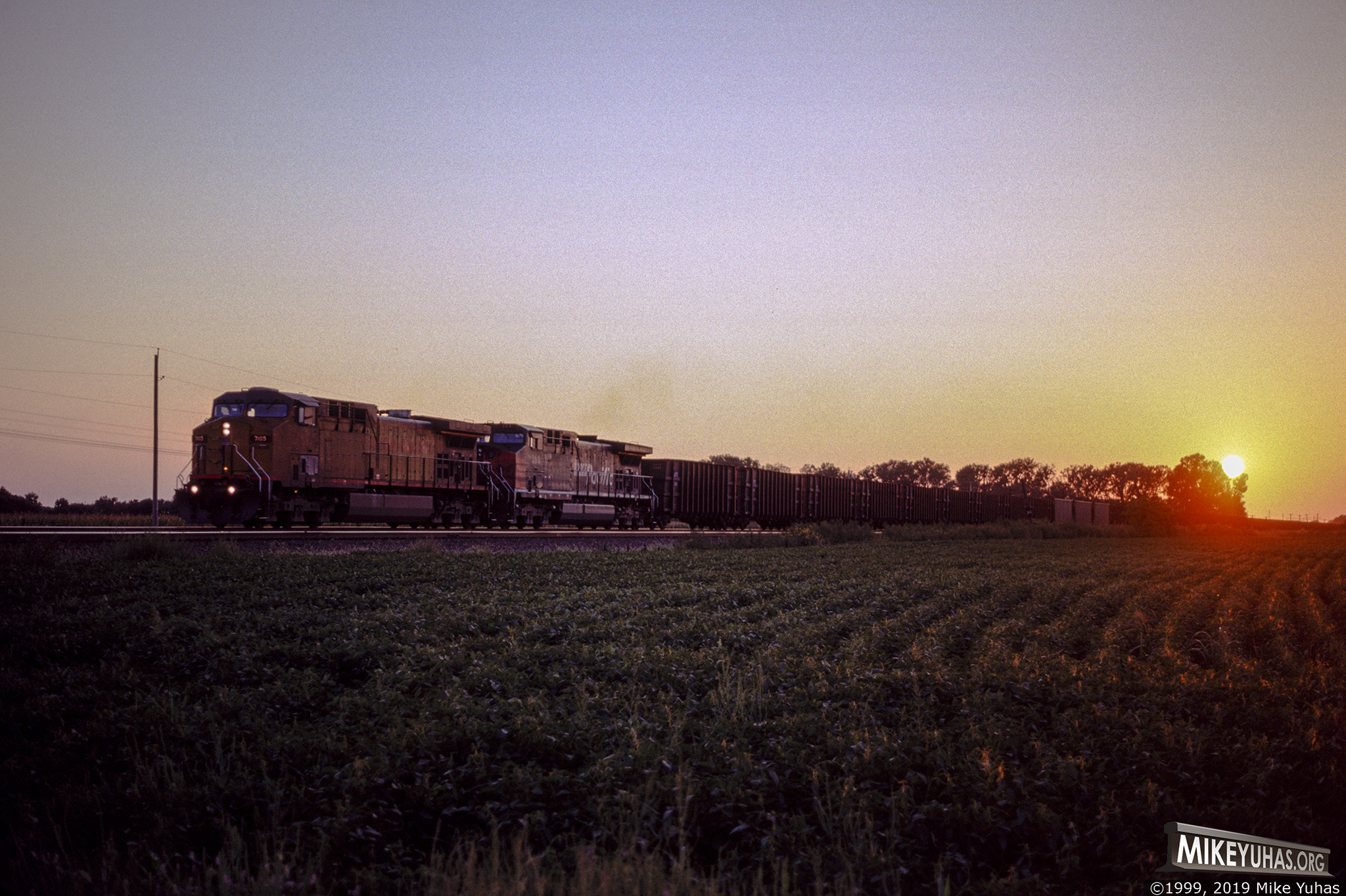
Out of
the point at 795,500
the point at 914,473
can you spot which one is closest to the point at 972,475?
the point at 914,473

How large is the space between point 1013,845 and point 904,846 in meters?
0.84

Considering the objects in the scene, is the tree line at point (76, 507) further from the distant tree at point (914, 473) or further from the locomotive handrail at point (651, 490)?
the distant tree at point (914, 473)

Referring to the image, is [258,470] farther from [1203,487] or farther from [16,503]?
[1203,487]

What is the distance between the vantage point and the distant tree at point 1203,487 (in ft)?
369

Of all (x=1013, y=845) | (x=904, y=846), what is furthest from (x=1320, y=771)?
(x=904, y=846)

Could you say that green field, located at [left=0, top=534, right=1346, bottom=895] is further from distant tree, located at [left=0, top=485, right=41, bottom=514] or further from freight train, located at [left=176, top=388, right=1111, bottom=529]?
distant tree, located at [left=0, top=485, right=41, bottom=514]

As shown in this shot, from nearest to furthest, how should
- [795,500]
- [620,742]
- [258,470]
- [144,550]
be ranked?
[620,742], [144,550], [258,470], [795,500]

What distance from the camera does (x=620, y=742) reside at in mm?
8195

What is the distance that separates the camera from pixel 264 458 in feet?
90.4

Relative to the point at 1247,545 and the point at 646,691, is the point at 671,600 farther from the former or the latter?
the point at 1247,545

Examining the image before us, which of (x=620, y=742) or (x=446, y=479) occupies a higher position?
(x=446, y=479)

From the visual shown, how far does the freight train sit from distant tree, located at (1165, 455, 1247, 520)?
230 ft

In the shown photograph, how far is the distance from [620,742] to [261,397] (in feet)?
80.0

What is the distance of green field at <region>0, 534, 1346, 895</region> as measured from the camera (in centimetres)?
635
